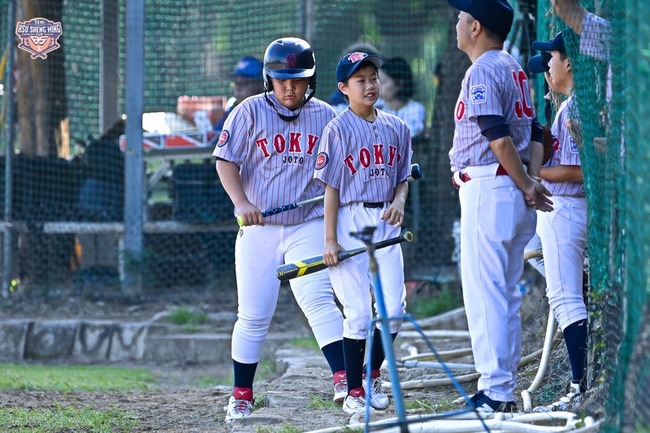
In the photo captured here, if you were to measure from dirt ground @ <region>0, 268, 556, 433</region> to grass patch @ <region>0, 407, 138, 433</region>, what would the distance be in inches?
4.1

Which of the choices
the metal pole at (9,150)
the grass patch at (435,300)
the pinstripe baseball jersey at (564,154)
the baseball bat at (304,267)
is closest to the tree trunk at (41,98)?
the metal pole at (9,150)

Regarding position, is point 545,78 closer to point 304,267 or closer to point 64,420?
point 304,267

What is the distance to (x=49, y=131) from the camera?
1051cm

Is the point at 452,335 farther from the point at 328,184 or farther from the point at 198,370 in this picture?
the point at 328,184

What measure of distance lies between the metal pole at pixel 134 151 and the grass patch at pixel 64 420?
4288 mm

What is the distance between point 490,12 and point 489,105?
44 centimetres

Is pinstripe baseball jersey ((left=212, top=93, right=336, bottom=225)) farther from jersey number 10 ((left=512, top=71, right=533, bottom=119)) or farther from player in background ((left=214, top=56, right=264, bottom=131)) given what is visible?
player in background ((left=214, top=56, right=264, bottom=131))

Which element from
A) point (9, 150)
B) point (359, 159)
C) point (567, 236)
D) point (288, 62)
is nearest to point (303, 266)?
point (359, 159)

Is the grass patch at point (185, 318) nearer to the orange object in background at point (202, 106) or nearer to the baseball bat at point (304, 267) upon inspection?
the orange object in background at point (202, 106)

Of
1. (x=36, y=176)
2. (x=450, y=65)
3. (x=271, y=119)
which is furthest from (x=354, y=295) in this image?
(x=36, y=176)

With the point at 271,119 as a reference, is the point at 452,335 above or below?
below

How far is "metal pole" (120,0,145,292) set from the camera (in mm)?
10094

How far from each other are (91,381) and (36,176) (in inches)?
132

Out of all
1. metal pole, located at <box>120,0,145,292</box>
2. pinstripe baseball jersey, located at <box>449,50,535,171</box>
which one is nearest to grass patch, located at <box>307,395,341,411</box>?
pinstripe baseball jersey, located at <box>449,50,535,171</box>
